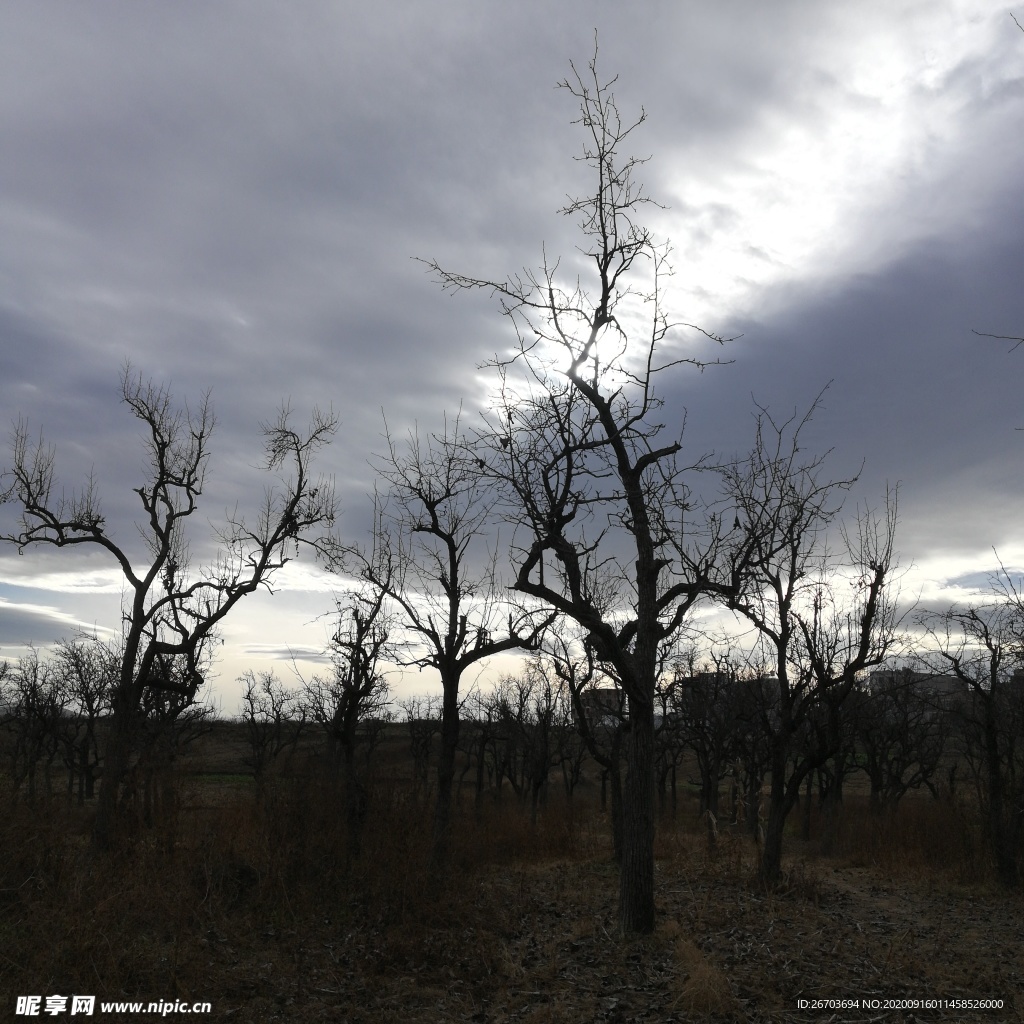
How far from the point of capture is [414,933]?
10.2m

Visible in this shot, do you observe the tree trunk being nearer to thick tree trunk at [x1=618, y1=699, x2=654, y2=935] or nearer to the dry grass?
the dry grass

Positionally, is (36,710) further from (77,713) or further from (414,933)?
(414,933)

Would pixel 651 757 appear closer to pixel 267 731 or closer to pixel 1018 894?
pixel 1018 894

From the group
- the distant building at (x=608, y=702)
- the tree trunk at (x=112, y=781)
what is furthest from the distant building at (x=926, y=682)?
the tree trunk at (x=112, y=781)

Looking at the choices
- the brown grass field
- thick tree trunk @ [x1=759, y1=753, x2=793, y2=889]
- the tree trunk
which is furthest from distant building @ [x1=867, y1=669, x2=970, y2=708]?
the tree trunk

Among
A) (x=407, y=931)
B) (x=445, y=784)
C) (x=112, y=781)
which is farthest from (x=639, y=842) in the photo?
(x=112, y=781)

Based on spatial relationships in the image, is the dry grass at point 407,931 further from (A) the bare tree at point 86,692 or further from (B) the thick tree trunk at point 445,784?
(A) the bare tree at point 86,692

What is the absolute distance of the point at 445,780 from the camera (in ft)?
47.0

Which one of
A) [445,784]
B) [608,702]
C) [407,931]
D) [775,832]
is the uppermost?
[608,702]

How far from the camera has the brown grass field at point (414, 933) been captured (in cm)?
782

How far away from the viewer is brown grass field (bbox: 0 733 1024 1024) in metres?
7.82

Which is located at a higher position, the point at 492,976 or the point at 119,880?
the point at 119,880

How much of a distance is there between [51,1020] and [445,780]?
8.25m

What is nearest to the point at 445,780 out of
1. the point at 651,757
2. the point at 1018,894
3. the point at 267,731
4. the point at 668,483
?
the point at 651,757
